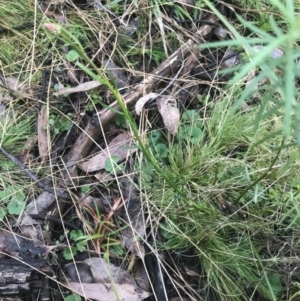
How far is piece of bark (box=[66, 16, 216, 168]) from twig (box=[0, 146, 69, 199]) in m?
0.10

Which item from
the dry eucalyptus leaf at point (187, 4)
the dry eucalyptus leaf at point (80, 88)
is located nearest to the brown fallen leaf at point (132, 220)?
the dry eucalyptus leaf at point (80, 88)

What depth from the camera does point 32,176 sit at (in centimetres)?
164

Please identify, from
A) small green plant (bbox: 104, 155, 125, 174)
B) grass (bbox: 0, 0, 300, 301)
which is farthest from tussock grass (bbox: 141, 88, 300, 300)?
small green plant (bbox: 104, 155, 125, 174)

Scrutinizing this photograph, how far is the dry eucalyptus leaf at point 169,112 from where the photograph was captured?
1.72 metres

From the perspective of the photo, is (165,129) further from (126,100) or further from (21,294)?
(21,294)

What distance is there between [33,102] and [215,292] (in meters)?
0.97

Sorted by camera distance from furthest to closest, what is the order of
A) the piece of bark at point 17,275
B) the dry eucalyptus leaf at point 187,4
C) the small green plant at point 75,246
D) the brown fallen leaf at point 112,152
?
1. the dry eucalyptus leaf at point 187,4
2. the brown fallen leaf at point 112,152
3. the small green plant at point 75,246
4. the piece of bark at point 17,275

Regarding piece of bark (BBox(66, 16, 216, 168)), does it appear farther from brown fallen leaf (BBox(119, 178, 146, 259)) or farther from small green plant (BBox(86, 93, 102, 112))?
brown fallen leaf (BBox(119, 178, 146, 259))

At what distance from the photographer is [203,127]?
1768 millimetres

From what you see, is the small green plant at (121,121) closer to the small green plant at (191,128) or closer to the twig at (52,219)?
the small green plant at (191,128)

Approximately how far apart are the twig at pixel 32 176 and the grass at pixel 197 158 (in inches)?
0.9

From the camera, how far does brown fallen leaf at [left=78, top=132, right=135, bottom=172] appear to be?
1685 millimetres

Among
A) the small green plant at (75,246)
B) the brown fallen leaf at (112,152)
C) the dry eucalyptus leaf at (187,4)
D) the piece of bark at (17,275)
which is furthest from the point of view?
the dry eucalyptus leaf at (187,4)

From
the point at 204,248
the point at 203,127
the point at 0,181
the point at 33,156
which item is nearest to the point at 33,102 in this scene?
the point at 33,156
